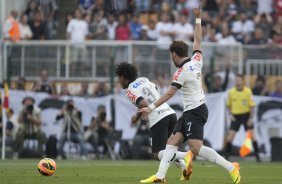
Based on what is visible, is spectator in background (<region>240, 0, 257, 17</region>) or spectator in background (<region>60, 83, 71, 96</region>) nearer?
spectator in background (<region>60, 83, 71, 96</region>)

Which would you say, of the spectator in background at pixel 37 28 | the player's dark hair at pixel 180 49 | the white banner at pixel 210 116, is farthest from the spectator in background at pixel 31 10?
the player's dark hair at pixel 180 49

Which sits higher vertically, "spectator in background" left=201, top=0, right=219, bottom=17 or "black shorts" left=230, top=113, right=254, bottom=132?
"spectator in background" left=201, top=0, right=219, bottom=17

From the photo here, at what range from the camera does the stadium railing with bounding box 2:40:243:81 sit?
26.7 metres

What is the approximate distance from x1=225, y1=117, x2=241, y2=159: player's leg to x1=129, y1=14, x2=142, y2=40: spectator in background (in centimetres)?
626

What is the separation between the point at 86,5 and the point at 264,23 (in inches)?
279

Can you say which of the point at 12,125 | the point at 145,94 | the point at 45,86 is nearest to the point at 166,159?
the point at 145,94

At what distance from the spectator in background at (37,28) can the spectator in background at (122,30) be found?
2.72 metres

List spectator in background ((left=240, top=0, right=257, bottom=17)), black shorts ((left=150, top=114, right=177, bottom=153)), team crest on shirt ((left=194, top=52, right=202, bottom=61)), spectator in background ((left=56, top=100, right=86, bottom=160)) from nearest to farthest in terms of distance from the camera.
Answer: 1. team crest on shirt ((left=194, top=52, right=202, bottom=61))
2. black shorts ((left=150, top=114, right=177, bottom=153))
3. spectator in background ((left=56, top=100, right=86, bottom=160))
4. spectator in background ((left=240, top=0, right=257, bottom=17))

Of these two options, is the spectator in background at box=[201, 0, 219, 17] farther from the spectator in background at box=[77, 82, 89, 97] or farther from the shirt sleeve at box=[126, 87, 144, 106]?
the shirt sleeve at box=[126, 87, 144, 106]

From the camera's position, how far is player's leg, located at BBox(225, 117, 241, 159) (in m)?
23.8

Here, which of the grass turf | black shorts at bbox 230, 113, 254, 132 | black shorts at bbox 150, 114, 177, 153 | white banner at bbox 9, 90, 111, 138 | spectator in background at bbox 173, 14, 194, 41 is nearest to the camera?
the grass turf

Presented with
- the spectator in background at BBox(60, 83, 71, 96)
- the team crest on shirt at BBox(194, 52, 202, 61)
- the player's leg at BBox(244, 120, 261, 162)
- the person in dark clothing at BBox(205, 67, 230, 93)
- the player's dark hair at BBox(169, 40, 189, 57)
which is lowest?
the player's leg at BBox(244, 120, 261, 162)

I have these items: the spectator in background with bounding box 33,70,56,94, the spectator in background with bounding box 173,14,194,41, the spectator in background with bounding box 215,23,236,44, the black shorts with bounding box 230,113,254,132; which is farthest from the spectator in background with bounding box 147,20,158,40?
the black shorts with bounding box 230,113,254,132

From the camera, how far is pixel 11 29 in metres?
28.5
